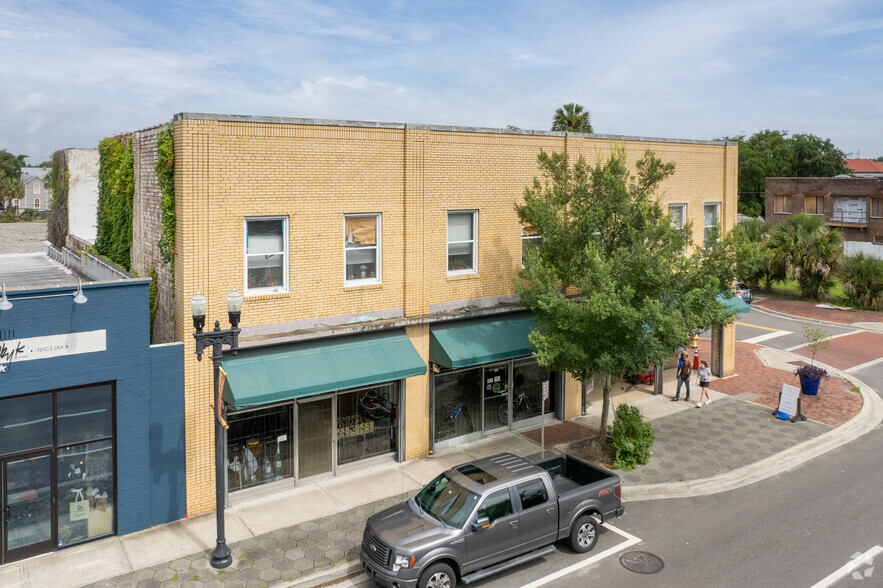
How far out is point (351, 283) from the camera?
16.5 meters

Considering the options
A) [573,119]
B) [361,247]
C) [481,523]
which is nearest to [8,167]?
[573,119]

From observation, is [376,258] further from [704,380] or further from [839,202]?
[839,202]

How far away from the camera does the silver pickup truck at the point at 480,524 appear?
36.8 ft

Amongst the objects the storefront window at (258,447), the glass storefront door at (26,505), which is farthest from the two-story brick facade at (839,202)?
the glass storefront door at (26,505)

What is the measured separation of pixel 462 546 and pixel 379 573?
56.2 inches

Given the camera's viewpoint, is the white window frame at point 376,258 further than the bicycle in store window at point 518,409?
No

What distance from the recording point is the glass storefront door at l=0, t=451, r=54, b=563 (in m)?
12.4

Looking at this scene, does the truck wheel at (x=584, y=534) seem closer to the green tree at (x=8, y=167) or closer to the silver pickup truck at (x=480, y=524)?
the silver pickup truck at (x=480, y=524)

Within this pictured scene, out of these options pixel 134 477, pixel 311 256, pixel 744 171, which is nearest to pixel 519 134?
pixel 311 256

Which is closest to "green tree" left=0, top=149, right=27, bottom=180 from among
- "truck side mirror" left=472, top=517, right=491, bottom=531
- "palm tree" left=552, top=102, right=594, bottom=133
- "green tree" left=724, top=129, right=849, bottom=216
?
"palm tree" left=552, top=102, right=594, bottom=133

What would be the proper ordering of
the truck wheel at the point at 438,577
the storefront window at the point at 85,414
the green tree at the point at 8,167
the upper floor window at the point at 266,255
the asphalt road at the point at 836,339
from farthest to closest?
the green tree at the point at 8,167 < the asphalt road at the point at 836,339 < the upper floor window at the point at 266,255 < the storefront window at the point at 85,414 < the truck wheel at the point at 438,577

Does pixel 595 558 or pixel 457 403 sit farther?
pixel 457 403

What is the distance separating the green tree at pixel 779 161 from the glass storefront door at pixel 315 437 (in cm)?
8075

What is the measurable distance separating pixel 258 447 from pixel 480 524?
241 inches
